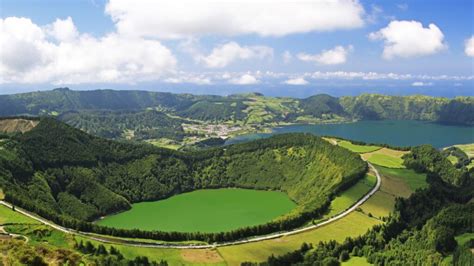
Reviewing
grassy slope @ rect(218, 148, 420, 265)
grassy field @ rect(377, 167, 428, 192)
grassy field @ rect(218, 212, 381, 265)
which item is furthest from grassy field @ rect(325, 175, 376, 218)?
grassy field @ rect(377, 167, 428, 192)

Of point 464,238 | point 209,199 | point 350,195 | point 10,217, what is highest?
point 464,238

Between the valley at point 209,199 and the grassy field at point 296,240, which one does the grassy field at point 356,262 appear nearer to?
the valley at point 209,199

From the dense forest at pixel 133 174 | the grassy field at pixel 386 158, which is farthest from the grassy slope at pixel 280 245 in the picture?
the grassy field at pixel 386 158

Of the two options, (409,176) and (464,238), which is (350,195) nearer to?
(409,176)

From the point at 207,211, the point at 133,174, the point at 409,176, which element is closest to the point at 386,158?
the point at 409,176

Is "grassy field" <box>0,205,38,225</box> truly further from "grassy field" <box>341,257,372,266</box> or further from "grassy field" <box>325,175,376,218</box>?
"grassy field" <box>325,175,376,218</box>

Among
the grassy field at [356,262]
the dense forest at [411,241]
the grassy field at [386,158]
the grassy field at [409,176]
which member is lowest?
the grassy field at [356,262]
